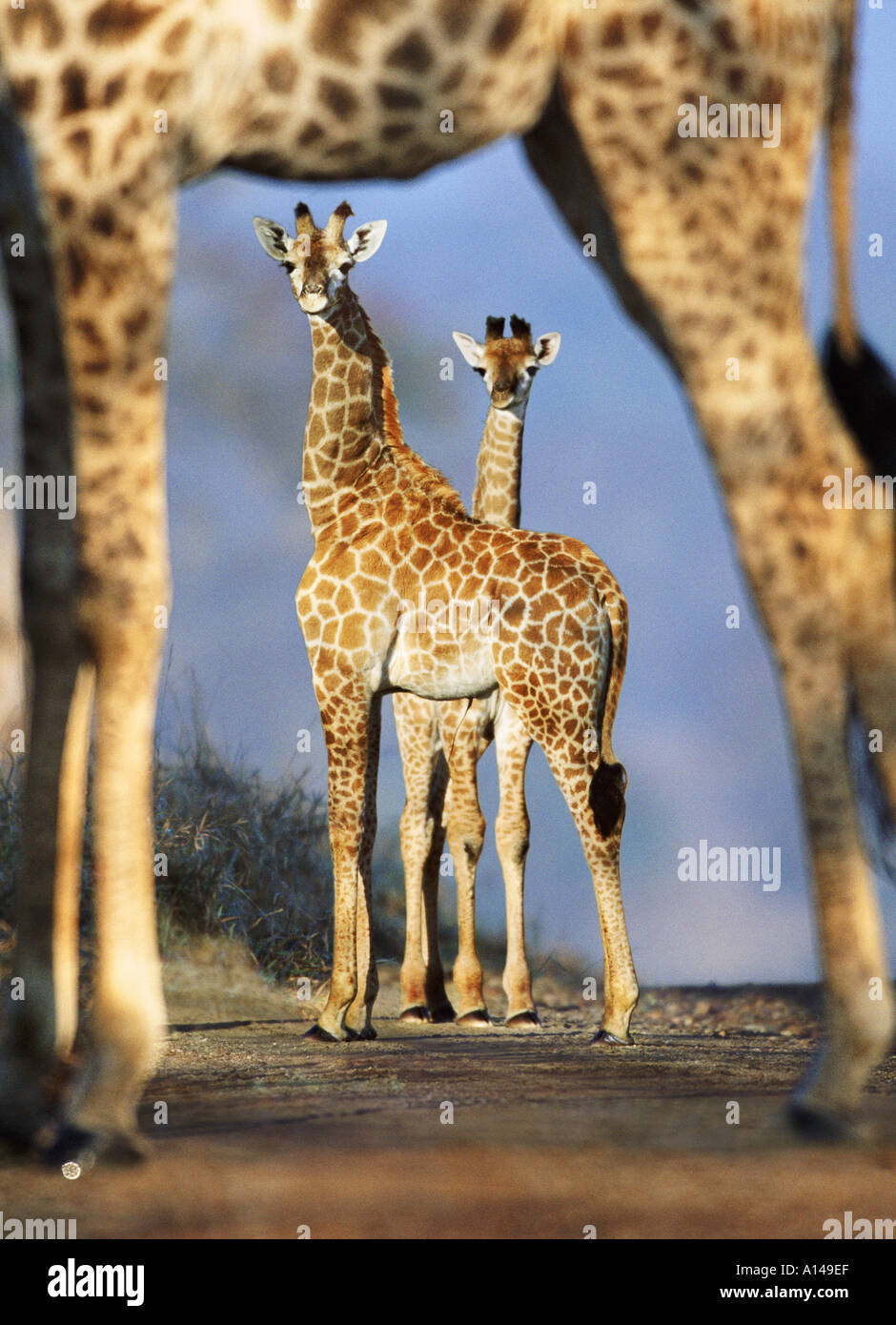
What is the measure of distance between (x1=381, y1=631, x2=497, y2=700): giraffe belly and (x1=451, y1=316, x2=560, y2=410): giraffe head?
1.88 m

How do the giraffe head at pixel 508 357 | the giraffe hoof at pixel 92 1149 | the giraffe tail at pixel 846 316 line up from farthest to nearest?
the giraffe head at pixel 508 357, the giraffe tail at pixel 846 316, the giraffe hoof at pixel 92 1149

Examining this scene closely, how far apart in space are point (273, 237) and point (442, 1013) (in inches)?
162

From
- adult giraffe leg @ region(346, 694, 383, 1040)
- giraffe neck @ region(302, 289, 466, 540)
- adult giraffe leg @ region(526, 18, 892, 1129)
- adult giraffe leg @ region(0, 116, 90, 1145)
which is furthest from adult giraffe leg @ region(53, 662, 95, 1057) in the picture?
giraffe neck @ region(302, 289, 466, 540)

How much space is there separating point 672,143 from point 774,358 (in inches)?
20.9

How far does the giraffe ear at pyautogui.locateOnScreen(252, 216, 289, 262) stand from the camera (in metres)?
7.24

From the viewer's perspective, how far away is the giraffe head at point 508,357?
8.16 meters

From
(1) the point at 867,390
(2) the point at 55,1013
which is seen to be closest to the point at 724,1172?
(2) the point at 55,1013

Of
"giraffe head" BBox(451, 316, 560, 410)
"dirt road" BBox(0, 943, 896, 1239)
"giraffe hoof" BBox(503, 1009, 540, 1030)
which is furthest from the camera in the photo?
"giraffe head" BBox(451, 316, 560, 410)

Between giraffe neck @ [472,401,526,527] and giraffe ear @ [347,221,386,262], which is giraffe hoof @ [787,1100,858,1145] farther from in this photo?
giraffe neck @ [472,401,526,527]

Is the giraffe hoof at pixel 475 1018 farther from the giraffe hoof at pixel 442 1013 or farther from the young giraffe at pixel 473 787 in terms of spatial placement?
the giraffe hoof at pixel 442 1013

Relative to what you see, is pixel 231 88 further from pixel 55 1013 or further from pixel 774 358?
pixel 55 1013

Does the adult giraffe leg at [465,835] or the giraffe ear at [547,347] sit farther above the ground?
the giraffe ear at [547,347]

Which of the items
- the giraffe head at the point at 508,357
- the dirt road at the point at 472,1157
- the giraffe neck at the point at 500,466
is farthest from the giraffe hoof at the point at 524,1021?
the giraffe head at the point at 508,357

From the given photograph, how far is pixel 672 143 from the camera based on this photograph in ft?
10.8
